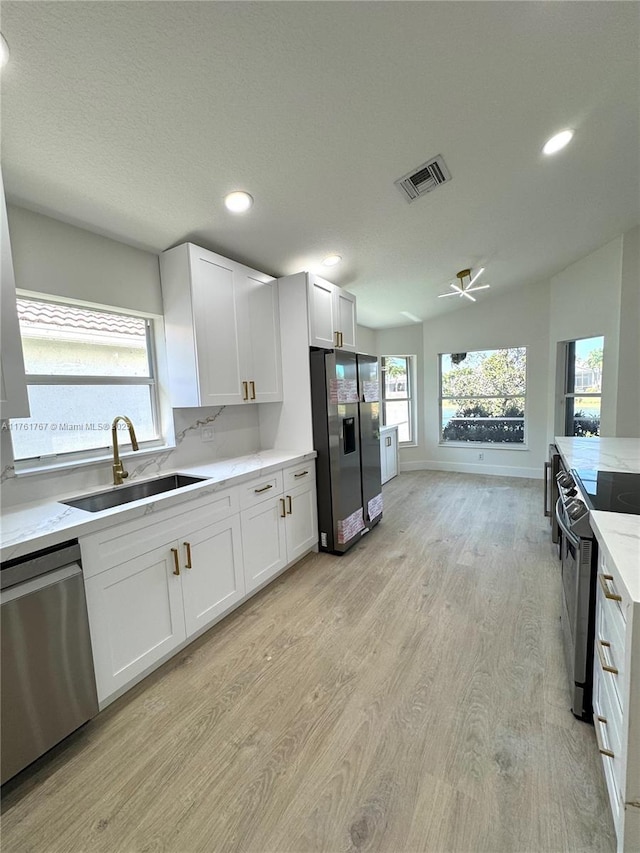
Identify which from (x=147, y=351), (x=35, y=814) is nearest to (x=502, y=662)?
(x=35, y=814)

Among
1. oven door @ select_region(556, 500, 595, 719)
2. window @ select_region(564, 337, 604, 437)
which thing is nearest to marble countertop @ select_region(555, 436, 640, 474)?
oven door @ select_region(556, 500, 595, 719)

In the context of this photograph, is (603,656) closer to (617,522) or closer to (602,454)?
(617,522)

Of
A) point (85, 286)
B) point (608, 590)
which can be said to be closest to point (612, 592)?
point (608, 590)

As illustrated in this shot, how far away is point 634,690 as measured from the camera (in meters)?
0.92

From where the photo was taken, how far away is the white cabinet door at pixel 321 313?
2971 millimetres

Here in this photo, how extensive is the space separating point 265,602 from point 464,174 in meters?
3.20

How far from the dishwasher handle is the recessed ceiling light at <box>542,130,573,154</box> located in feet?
11.4

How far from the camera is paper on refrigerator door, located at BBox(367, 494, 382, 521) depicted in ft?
11.5

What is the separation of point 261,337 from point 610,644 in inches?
107

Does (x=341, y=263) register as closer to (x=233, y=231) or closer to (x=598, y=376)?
(x=233, y=231)

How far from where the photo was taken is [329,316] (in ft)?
10.6

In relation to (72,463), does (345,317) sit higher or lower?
higher

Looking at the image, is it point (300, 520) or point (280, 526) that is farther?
point (300, 520)

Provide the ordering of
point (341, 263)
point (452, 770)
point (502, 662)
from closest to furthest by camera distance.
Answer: point (452, 770)
point (502, 662)
point (341, 263)
